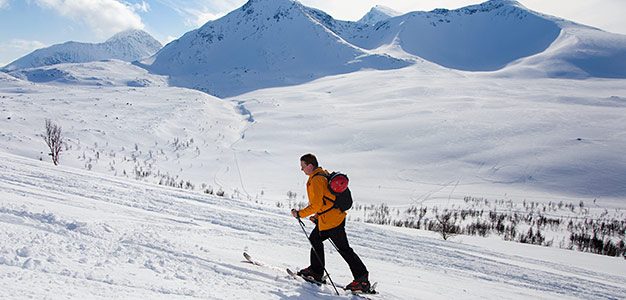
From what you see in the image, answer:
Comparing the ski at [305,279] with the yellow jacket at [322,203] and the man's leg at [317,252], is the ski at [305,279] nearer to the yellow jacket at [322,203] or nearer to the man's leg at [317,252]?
the man's leg at [317,252]

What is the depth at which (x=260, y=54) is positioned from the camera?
83812 millimetres

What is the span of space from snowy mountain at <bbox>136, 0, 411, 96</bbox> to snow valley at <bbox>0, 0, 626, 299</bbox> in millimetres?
25041

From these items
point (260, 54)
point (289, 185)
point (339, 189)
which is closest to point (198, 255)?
point (339, 189)

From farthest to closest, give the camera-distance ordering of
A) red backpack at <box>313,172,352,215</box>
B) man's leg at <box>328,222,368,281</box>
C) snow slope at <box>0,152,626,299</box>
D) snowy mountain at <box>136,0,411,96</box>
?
1. snowy mountain at <box>136,0,411,96</box>
2. man's leg at <box>328,222,368,281</box>
3. red backpack at <box>313,172,352,215</box>
4. snow slope at <box>0,152,626,299</box>

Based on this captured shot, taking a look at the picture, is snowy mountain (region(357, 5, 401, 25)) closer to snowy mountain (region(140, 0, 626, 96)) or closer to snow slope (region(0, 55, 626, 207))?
snowy mountain (region(140, 0, 626, 96))

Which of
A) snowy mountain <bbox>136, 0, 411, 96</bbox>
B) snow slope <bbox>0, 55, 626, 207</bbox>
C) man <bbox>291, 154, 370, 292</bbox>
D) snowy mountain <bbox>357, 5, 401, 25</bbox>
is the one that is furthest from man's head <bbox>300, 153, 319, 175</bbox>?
snowy mountain <bbox>357, 5, 401, 25</bbox>

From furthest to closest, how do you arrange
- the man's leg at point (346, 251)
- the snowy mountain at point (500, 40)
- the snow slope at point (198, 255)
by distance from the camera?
the snowy mountain at point (500, 40)
the man's leg at point (346, 251)
the snow slope at point (198, 255)

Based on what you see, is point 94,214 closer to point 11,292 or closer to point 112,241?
point 112,241

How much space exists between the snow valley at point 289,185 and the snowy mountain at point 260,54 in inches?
986

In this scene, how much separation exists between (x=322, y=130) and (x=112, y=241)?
20.5 m

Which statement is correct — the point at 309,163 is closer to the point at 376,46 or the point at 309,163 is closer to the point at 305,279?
the point at 305,279

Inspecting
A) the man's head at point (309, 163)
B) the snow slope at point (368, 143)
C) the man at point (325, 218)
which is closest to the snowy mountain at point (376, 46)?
the snow slope at point (368, 143)

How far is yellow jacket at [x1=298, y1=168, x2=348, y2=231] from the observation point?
3467 millimetres

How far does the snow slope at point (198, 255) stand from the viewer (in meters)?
2.92
